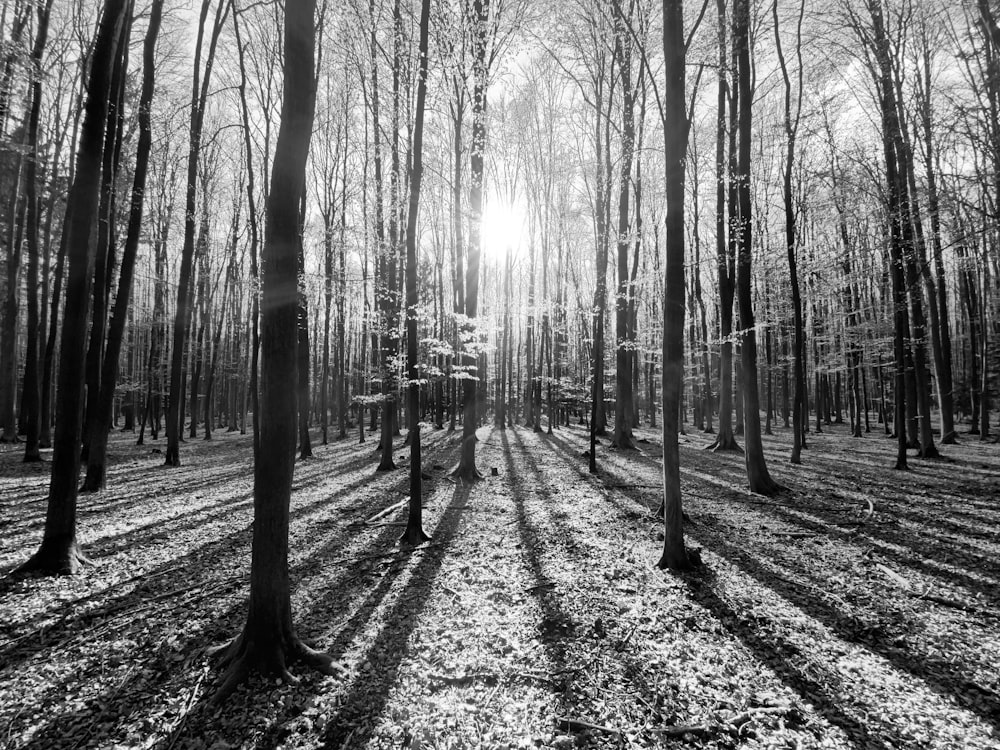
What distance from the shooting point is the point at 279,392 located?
3.32 meters

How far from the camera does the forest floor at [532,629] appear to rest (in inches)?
112

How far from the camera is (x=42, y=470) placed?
11.3 metres

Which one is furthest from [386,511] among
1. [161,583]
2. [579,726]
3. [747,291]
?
[747,291]

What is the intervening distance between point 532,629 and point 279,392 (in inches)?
126

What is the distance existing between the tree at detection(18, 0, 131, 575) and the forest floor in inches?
18.5

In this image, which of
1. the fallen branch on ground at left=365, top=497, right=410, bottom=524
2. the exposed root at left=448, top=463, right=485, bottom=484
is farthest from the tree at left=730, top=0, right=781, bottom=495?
the fallen branch on ground at left=365, top=497, right=410, bottom=524

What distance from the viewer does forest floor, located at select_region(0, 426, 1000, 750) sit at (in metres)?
2.85

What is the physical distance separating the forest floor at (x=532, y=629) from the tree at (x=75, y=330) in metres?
0.47

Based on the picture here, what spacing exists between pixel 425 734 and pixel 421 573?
8.99 ft

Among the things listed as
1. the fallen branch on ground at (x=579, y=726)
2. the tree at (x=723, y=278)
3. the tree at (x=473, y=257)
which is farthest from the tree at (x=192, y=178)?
the fallen branch on ground at (x=579, y=726)

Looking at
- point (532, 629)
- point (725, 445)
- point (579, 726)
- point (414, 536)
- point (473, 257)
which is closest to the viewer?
point (579, 726)

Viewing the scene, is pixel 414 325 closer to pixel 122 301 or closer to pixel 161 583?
pixel 161 583

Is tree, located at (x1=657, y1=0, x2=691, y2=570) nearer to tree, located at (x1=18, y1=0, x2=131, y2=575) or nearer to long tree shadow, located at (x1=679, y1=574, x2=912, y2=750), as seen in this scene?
long tree shadow, located at (x1=679, y1=574, x2=912, y2=750)

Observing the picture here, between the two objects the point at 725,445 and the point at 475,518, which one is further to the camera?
the point at 725,445
